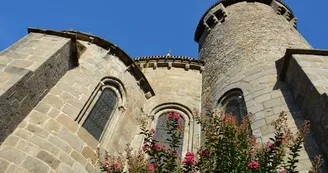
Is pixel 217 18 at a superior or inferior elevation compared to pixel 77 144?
superior

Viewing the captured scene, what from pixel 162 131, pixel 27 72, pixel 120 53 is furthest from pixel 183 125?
pixel 27 72

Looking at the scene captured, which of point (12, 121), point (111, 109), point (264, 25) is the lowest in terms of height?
point (12, 121)

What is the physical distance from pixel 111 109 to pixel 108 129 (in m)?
0.67

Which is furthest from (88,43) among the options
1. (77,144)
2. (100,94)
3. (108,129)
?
(77,144)

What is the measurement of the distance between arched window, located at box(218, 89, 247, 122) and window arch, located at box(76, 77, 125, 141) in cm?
263

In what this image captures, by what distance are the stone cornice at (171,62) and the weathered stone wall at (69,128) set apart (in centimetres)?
260

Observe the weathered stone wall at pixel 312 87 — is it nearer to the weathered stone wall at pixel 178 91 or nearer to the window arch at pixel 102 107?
the weathered stone wall at pixel 178 91

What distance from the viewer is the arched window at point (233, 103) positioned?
799cm

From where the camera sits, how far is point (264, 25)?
1101 cm

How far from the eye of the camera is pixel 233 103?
27.8 feet

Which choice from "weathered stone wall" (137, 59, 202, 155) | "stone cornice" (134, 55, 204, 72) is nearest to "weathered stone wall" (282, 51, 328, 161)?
"weathered stone wall" (137, 59, 202, 155)

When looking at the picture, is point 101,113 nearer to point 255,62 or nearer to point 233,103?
point 233,103

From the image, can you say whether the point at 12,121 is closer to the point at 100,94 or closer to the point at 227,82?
the point at 100,94

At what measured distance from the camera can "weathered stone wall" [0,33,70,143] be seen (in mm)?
5500
